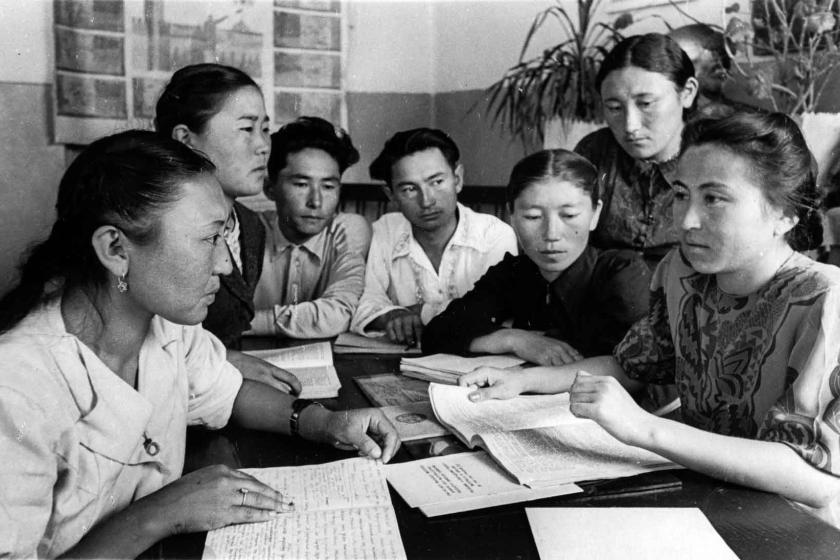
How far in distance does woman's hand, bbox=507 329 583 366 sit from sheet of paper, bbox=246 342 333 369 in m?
0.45

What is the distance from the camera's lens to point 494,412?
1.26m

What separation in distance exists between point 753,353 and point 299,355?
105 centimetres

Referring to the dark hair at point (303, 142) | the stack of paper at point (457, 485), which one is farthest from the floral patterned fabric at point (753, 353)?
the dark hair at point (303, 142)

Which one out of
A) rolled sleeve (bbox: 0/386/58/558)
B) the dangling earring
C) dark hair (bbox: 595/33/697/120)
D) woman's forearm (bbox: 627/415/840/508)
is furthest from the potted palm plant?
rolled sleeve (bbox: 0/386/58/558)

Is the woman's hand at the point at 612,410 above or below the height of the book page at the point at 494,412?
above

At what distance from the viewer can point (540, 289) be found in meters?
1.91

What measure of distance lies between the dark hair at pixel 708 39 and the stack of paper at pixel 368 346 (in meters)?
1.39

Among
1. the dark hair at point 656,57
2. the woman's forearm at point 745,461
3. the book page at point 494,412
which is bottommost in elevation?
the book page at point 494,412

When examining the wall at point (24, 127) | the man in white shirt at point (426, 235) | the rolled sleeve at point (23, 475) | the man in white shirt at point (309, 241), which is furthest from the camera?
the wall at point (24, 127)

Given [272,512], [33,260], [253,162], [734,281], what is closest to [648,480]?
[734,281]

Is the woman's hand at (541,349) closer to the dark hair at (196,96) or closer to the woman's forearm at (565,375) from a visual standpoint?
the woman's forearm at (565,375)

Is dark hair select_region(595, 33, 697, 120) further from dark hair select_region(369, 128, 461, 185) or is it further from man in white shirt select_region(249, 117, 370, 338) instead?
man in white shirt select_region(249, 117, 370, 338)

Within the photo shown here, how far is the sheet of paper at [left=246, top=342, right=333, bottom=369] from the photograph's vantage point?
67.4 inches

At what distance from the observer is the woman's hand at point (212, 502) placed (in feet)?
A: 2.81
